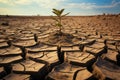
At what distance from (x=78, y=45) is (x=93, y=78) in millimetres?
1302

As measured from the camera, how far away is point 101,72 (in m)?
2.02

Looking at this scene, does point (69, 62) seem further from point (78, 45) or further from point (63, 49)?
point (78, 45)

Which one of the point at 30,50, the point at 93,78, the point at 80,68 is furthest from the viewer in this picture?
the point at 30,50

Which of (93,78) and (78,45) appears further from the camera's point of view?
(78,45)

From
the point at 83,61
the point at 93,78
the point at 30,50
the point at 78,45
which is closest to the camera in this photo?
the point at 93,78

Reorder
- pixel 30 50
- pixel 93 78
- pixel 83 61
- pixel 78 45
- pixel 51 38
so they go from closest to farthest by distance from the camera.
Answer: pixel 93 78
pixel 83 61
pixel 30 50
pixel 78 45
pixel 51 38

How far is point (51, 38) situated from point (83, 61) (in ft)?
4.62

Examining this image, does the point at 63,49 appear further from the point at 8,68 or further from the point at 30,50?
the point at 8,68

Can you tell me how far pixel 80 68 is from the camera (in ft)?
7.20

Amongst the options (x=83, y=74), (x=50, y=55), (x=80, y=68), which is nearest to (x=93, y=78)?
(x=83, y=74)

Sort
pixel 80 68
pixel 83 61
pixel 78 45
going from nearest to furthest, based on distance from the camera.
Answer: pixel 80 68
pixel 83 61
pixel 78 45

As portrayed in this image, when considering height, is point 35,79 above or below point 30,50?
below

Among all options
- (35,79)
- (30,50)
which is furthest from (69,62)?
(30,50)

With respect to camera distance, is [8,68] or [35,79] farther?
[8,68]
